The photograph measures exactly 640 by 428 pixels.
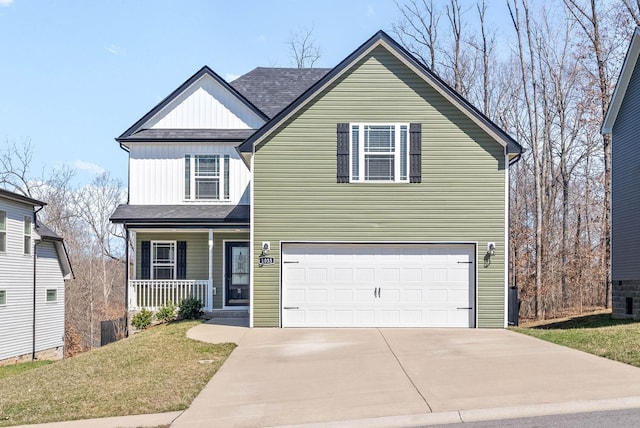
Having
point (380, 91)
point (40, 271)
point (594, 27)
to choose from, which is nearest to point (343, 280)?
point (380, 91)

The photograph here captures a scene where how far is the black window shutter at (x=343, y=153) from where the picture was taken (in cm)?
1628

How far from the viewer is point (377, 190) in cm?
1625

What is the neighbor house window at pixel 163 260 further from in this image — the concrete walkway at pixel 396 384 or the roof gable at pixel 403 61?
the concrete walkway at pixel 396 384

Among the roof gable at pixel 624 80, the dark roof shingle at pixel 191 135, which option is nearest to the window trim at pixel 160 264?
the dark roof shingle at pixel 191 135

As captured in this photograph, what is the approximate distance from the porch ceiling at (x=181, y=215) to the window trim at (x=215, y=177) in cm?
37

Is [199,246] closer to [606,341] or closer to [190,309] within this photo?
[190,309]

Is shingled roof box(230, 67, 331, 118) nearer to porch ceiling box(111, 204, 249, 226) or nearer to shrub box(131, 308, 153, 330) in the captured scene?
porch ceiling box(111, 204, 249, 226)

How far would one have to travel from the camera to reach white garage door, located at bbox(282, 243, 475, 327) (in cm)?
1611

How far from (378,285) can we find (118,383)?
767 centimetres

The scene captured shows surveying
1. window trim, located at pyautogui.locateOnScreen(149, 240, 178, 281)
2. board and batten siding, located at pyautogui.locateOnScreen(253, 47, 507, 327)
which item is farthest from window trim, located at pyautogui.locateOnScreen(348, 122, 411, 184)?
window trim, located at pyautogui.locateOnScreen(149, 240, 178, 281)

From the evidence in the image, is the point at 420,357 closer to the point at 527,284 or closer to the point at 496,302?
the point at 496,302

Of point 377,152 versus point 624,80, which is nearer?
point 377,152

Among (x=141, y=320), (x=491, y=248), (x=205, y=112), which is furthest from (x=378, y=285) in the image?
(x=205, y=112)

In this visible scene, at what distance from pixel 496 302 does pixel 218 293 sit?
871 centimetres
